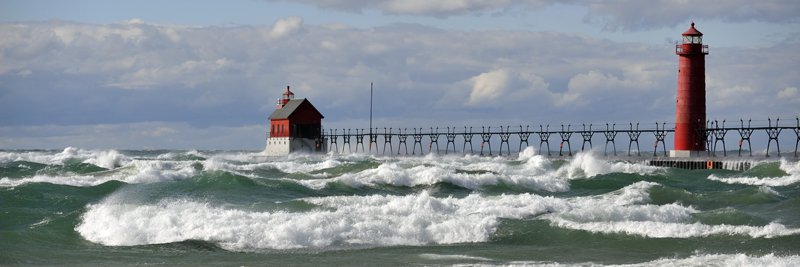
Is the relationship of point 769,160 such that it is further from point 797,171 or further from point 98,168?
point 98,168

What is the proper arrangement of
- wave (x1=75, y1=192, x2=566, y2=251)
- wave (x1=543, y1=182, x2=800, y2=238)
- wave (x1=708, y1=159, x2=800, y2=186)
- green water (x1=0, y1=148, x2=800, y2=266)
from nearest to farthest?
1. green water (x1=0, y1=148, x2=800, y2=266)
2. wave (x1=75, y1=192, x2=566, y2=251)
3. wave (x1=543, y1=182, x2=800, y2=238)
4. wave (x1=708, y1=159, x2=800, y2=186)

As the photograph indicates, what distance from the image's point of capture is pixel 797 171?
32.0 metres

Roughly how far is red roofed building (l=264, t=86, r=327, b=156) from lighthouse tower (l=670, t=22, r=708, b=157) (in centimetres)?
2827

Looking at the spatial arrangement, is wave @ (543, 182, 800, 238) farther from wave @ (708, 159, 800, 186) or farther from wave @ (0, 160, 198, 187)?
wave @ (0, 160, 198, 187)

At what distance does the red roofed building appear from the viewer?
185 ft

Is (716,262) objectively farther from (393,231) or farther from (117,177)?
(117,177)

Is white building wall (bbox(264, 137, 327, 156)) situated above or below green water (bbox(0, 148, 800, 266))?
above

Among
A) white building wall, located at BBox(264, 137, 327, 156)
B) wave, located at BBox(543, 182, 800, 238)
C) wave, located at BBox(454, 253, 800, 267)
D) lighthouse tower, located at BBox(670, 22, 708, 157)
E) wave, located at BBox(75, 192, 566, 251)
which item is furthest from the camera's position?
white building wall, located at BBox(264, 137, 327, 156)

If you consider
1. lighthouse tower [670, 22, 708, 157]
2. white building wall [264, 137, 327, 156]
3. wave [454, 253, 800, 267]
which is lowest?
wave [454, 253, 800, 267]

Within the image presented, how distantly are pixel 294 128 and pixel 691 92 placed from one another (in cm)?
2939

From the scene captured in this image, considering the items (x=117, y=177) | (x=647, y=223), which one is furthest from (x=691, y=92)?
(x=117, y=177)

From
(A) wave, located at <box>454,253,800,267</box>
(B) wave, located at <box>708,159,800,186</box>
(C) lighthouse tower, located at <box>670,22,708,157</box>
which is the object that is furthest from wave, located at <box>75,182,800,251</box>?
(C) lighthouse tower, located at <box>670,22,708,157</box>

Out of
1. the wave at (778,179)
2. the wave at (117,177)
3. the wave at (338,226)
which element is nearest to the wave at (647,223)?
the wave at (338,226)

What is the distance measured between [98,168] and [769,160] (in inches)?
1242
